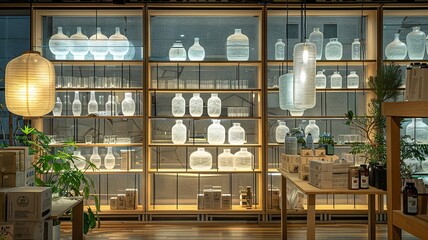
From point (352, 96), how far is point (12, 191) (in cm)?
432

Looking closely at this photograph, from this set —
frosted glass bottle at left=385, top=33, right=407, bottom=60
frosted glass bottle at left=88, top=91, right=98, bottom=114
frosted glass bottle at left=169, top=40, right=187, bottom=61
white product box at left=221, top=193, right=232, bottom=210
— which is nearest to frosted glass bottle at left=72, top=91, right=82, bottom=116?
frosted glass bottle at left=88, top=91, right=98, bottom=114

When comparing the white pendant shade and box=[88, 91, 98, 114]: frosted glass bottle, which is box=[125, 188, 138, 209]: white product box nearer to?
box=[88, 91, 98, 114]: frosted glass bottle

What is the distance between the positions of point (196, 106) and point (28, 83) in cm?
253

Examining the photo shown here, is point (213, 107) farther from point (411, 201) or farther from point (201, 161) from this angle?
point (411, 201)

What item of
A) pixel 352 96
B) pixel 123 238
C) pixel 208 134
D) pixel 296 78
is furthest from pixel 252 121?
pixel 123 238

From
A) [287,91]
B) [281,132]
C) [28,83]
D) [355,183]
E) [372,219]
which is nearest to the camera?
[355,183]

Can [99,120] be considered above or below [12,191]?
above

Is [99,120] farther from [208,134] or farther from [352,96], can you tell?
[352,96]

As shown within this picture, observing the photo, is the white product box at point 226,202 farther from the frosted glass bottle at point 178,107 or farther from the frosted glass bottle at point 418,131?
the frosted glass bottle at point 418,131

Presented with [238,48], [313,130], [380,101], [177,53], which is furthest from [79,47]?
[380,101]

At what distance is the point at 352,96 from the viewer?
6.20 meters

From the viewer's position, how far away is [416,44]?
5.94 meters

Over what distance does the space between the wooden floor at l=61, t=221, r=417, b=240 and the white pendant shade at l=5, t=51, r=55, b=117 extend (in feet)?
5.85

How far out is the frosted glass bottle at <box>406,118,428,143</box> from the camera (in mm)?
5828
